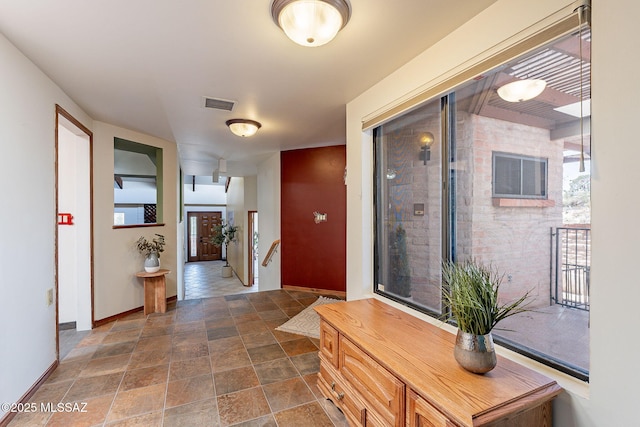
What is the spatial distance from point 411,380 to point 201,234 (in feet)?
38.6

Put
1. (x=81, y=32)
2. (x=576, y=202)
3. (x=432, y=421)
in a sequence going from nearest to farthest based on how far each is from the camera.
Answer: (x=432, y=421)
(x=576, y=202)
(x=81, y=32)

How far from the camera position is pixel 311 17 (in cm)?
138

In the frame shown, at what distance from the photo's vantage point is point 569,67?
4.00ft

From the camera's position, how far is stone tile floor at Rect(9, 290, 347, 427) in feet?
5.81

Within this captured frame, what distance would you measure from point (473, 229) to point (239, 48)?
1.87 meters

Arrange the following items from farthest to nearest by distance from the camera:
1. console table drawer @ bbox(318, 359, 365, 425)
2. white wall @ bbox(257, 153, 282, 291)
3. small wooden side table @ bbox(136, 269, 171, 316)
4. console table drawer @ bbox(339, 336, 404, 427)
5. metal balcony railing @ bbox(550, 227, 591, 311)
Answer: white wall @ bbox(257, 153, 282, 291)
small wooden side table @ bbox(136, 269, 171, 316)
console table drawer @ bbox(318, 359, 365, 425)
console table drawer @ bbox(339, 336, 404, 427)
metal balcony railing @ bbox(550, 227, 591, 311)

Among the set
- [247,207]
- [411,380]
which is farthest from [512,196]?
[247,207]

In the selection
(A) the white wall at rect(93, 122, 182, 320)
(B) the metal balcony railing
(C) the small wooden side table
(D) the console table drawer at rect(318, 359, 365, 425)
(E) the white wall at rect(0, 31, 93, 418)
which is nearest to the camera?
(B) the metal balcony railing

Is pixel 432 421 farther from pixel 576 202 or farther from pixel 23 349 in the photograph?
pixel 23 349

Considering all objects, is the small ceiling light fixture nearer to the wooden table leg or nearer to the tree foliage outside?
the wooden table leg

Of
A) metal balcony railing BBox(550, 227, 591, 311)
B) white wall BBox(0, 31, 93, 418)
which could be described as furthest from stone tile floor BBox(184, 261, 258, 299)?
metal balcony railing BBox(550, 227, 591, 311)

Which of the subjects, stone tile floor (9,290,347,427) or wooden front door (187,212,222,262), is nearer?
stone tile floor (9,290,347,427)

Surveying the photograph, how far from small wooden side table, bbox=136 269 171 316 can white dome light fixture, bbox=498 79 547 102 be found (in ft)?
13.0

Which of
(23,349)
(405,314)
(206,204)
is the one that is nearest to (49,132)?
(23,349)
